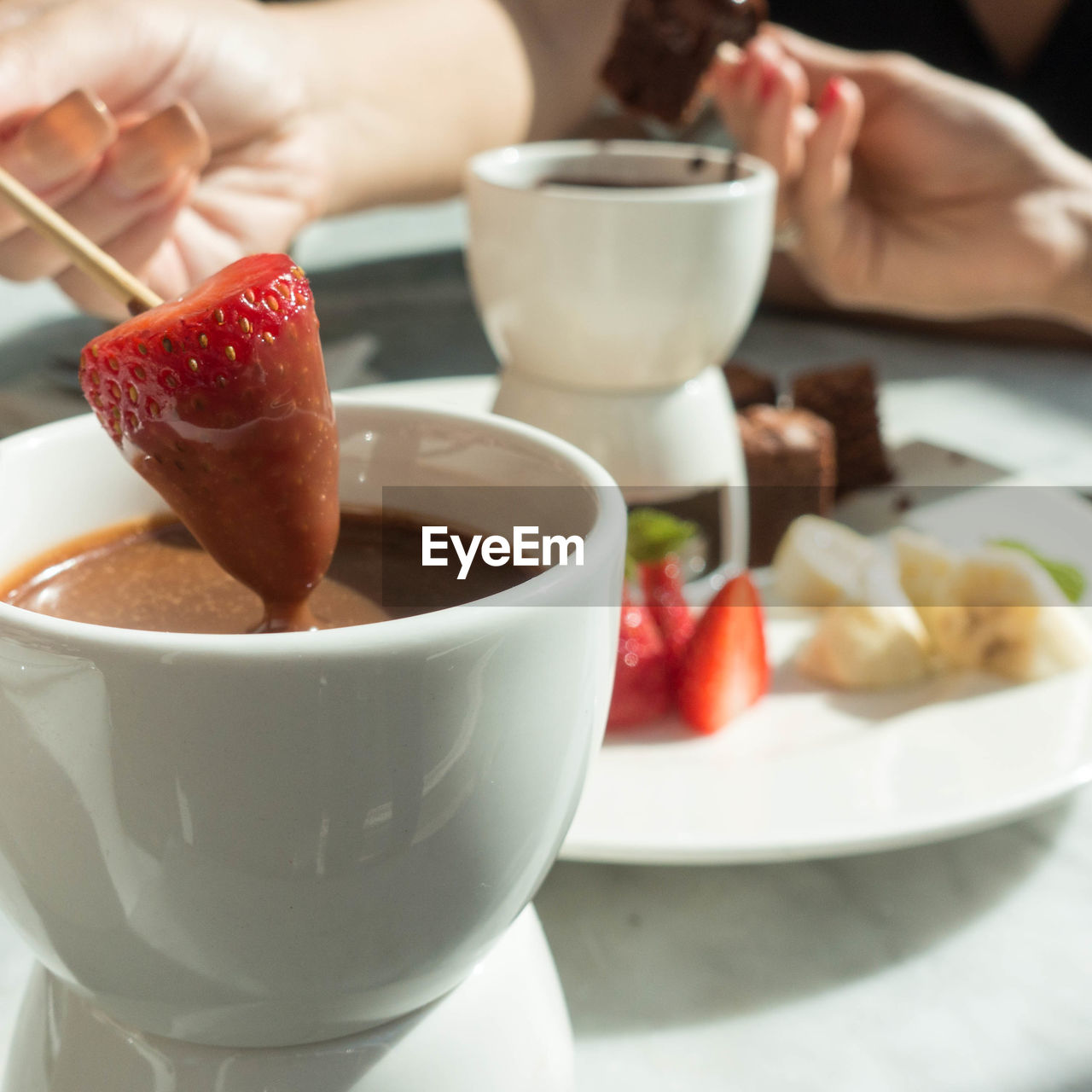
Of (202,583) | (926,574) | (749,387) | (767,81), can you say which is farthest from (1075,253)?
(202,583)

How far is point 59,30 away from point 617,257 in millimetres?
544

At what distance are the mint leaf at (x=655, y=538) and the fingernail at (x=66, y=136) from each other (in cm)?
55

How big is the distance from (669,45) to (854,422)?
0.46m

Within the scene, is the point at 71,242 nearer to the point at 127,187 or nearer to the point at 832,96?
the point at 127,187

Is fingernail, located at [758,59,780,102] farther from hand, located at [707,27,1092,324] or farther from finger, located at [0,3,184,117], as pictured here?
finger, located at [0,3,184,117]

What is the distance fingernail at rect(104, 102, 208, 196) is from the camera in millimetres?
1053

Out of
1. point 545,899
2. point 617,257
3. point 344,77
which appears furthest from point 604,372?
point 344,77

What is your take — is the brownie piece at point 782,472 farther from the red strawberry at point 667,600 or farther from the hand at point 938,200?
the hand at point 938,200

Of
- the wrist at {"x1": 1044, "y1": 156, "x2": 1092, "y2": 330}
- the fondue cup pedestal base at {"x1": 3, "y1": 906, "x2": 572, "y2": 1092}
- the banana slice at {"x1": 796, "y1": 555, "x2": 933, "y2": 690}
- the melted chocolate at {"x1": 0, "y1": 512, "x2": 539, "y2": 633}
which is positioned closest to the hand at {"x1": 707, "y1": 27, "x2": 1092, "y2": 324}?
the wrist at {"x1": 1044, "y1": 156, "x2": 1092, "y2": 330}

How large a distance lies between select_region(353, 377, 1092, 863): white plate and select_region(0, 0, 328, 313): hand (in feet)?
1.42

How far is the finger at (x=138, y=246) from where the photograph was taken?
4.03 feet

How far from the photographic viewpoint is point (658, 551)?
113cm

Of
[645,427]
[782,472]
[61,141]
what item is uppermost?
[61,141]

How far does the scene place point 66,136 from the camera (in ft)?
3.10
